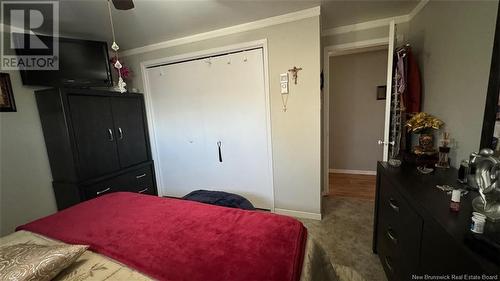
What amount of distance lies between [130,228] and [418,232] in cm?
159

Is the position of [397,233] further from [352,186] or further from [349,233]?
[352,186]

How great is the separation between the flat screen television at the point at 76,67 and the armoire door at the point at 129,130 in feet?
1.06

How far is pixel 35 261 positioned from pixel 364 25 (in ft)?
10.7

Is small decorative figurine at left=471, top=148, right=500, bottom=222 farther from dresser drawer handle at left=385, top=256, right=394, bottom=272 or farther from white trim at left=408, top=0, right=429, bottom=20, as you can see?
white trim at left=408, top=0, right=429, bottom=20

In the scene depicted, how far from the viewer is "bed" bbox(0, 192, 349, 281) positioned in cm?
90

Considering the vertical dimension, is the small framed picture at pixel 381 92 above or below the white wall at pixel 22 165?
above

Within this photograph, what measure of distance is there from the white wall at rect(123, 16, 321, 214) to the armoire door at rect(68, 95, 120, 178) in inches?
55.6

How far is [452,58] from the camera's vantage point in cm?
149

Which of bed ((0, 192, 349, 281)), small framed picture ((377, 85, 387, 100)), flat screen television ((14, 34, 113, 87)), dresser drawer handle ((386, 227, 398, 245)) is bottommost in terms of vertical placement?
dresser drawer handle ((386, 227, 398, 245))

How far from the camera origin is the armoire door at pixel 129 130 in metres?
2.63

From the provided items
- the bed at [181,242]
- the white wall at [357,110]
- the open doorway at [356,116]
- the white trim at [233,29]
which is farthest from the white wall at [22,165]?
the white wall at [357,110]

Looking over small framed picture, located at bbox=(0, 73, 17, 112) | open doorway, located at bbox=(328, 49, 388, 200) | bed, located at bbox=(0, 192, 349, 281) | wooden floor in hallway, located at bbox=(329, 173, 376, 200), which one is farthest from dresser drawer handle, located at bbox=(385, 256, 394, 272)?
small framed picture, located at bbox=(0, 73, 17, 112)

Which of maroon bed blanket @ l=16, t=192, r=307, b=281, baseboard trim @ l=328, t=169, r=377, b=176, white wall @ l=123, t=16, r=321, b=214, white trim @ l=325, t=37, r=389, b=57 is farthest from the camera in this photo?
baseboard trim @ l=328, t=169, r=377, b=176

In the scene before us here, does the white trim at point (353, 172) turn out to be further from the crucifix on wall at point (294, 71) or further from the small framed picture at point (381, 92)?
the crucifix on wall at point (294, 71)
